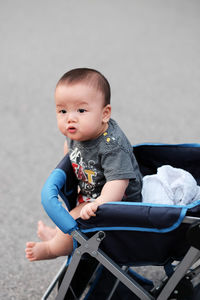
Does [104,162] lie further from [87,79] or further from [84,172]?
[87,79]

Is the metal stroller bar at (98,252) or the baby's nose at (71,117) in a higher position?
the baby's nose at (71,117)

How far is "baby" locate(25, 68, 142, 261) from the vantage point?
5.25ft

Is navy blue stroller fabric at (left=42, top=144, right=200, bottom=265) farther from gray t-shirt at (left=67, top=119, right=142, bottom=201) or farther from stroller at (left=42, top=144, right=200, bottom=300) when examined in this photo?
gray t-shirt at (left=67, top=119, right=142, bottom=201)

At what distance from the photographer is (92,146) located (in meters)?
1.71

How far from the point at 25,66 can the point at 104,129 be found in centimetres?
334

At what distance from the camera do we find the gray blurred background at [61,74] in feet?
8.99

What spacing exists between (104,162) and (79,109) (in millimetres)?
231

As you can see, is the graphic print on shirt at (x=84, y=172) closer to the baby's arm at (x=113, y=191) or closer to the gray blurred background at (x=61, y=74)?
the baby's arm at (x=113, y=191)

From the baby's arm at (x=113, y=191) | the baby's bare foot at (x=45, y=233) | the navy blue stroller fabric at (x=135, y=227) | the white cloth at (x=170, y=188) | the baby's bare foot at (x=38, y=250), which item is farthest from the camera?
the baby's bare foot at (x=45, y=233)

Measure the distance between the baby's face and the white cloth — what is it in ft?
1.16

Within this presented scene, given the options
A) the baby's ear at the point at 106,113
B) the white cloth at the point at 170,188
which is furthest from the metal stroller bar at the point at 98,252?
the baby's ear at the point at 106,113

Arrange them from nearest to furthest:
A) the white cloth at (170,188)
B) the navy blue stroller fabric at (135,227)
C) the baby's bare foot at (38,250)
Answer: the navy blue stroller fabric at (135,227), the white cloth at (170,188), the baby's bare foot at (38,250)

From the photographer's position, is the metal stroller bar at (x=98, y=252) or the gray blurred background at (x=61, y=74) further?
the gray blurred background at (x=61, y=74)

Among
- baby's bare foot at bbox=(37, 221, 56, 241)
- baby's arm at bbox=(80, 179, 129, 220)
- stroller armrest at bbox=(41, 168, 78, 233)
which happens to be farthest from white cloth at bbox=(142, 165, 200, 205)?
baby's bare foot at bbox=(37, 221, 56, 241)
